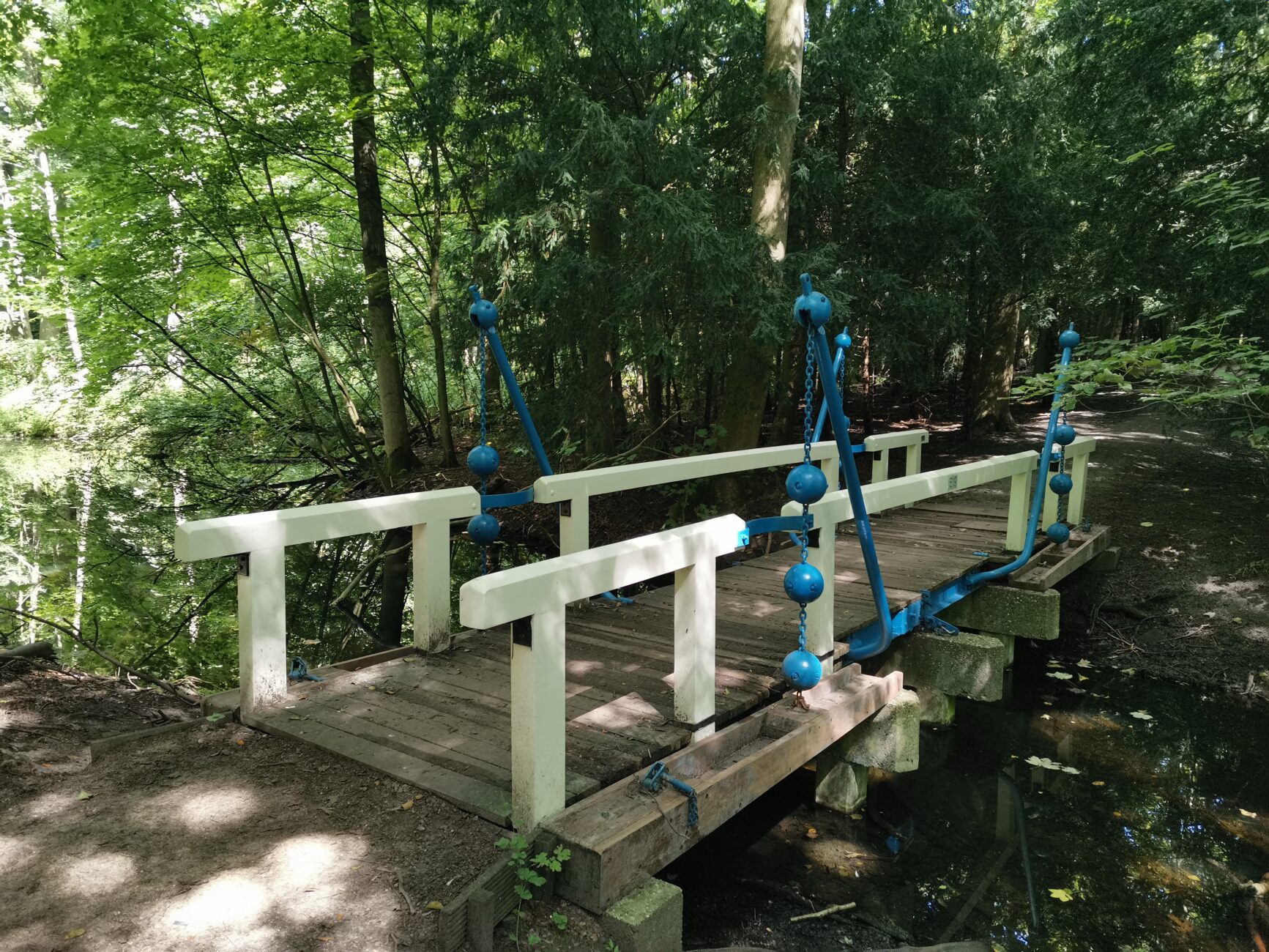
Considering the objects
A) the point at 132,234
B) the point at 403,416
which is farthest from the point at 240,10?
the point at 403,416

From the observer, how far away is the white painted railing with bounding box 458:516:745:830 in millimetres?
2451

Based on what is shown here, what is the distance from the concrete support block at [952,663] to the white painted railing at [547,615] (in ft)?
9.01

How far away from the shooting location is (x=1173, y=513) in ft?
29.1

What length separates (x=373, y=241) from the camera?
11.1 m

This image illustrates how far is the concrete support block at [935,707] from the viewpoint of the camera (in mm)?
5648

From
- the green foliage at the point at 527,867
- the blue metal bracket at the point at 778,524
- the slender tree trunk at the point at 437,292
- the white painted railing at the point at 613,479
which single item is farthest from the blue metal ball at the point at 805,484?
the slender tree trunk at the point at 437,292

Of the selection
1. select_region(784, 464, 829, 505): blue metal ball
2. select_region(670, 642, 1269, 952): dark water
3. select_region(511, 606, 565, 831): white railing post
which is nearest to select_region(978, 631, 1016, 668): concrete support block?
select_region(670, 642, 1269, 952): dark water

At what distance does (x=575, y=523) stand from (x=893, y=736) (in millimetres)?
2026

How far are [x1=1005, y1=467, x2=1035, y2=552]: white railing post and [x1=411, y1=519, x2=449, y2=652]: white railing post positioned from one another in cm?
437

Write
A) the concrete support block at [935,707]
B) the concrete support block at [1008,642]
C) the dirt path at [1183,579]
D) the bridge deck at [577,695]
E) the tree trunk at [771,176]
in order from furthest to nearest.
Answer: the tree trunk at [771,176] → the dirt path at [1183,579] → the concrete support block at [1008,642] → the concrete support block at [935,707] → the bridge deck at [577,695]

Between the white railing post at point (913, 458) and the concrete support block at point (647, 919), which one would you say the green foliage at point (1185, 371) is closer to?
the white railing post at point (913, 458)

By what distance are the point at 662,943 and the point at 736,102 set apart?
8490 mm

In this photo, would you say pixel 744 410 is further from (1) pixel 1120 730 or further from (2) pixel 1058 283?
(2) pixel 1058 283

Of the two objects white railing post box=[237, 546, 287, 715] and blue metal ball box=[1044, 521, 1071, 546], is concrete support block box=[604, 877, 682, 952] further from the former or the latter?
blue metal ball box=[1044, 521, 1071, 546]
